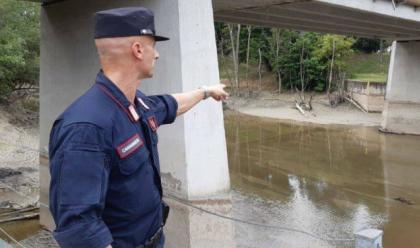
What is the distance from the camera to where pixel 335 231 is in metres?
9.80

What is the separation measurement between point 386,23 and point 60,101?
38.3ft

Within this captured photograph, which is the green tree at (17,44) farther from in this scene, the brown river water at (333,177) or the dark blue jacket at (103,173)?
the dark blue jacket at (103,173)

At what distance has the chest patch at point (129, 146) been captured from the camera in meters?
1.97

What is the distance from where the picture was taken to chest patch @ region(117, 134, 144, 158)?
197 centimetres

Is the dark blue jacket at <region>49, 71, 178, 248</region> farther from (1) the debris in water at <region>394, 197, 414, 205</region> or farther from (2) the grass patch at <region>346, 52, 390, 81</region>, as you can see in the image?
(2) the grass patch at <region>346, 52, 390, 81</region>

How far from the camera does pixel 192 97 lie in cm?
309

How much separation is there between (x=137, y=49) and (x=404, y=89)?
21.7m

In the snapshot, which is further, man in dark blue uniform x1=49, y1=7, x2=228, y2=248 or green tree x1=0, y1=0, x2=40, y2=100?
green tree x1=0, y1=0, x2=40, y2=100

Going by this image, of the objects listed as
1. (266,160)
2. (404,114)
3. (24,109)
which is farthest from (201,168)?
(404,114)

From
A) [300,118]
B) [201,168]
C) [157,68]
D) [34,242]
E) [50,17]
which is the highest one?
[50,17]

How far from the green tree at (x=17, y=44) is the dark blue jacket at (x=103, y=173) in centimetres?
1408

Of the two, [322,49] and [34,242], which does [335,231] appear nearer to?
[34,242]

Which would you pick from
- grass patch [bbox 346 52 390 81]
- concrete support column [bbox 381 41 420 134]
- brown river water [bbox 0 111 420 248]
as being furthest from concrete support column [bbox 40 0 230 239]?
grass patch [bbox 346 52 390 81]

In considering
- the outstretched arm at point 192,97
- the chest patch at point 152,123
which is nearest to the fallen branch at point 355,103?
the outstretched arm at point 192,97
